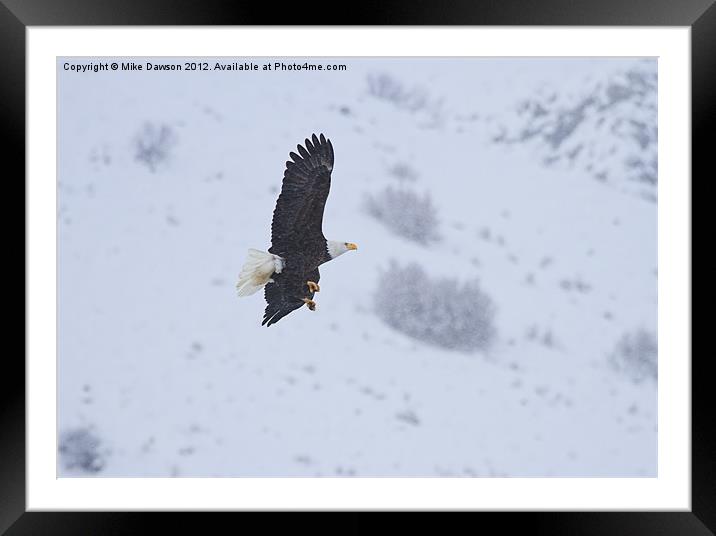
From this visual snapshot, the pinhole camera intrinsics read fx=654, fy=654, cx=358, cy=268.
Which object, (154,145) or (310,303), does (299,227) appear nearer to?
(310,303)

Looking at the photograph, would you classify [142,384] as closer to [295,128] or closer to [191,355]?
[191,355]

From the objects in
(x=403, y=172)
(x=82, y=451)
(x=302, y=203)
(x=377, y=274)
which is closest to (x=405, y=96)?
(x=403, y=172)

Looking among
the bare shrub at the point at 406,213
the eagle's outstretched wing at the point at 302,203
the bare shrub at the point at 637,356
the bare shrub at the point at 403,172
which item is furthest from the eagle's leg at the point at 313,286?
the bare shrub at the point at 637,356

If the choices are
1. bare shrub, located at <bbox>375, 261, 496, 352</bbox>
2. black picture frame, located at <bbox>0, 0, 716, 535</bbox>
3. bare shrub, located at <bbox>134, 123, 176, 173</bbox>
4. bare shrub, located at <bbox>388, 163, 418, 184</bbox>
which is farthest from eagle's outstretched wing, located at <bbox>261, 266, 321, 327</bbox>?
black picture frame, located at <bbox>0, 0, 716, 535</bbox>

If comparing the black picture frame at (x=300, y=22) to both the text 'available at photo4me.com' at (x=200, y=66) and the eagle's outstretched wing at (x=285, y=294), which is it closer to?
the text 'available at photo4me.com' at (x=200, y=66)

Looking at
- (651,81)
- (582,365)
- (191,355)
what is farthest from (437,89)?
(191,355)

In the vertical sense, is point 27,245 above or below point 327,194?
below

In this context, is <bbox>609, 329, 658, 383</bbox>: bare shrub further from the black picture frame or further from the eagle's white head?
the eagle's white head

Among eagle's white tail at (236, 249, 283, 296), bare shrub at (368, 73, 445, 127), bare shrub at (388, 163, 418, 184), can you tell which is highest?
bare shrub at (368, 73, 445, 127)
